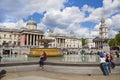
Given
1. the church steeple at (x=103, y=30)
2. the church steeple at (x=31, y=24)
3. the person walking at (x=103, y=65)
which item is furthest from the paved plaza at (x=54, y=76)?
the church steeple at (x=103, y=30)

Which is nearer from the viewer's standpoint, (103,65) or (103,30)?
(103,65)

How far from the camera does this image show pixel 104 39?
144250 mm

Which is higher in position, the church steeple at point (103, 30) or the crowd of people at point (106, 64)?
the church steeple at point (103, 30)

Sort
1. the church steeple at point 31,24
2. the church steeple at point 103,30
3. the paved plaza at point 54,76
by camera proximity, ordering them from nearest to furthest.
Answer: the paved plaza at point 54,76 → the church steeple at point 31,24 → the church steeple at point 103,30

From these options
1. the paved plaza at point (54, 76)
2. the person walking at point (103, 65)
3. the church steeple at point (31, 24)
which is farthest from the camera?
the church steeple at point (31, 24)

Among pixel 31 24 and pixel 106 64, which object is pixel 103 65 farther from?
pixel 31 24

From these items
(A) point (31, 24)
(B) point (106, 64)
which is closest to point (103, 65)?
(B) point (106, 64)

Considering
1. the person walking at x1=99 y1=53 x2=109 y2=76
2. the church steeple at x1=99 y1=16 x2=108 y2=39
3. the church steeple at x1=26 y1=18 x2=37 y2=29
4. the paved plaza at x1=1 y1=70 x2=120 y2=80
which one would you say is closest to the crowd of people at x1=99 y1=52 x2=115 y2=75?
the person walking at x1=99 y1=53 x2=109 y2=76

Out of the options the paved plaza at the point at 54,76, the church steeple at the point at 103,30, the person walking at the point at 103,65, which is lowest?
the paved plaza at the point at 54,76

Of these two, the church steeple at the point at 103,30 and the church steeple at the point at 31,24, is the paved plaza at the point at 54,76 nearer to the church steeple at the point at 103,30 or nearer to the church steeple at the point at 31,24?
the church steeple at the point at 31,24

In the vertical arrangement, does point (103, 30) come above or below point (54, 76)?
above

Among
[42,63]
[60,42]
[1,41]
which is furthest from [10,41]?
[42,63]

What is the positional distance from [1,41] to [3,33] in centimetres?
511

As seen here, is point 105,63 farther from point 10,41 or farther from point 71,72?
point 10,41
